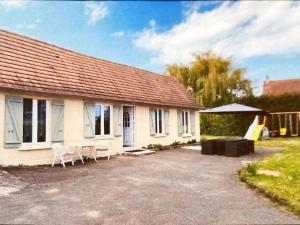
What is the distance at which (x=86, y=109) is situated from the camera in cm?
1416

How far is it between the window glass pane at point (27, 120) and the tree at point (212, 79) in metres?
20.4

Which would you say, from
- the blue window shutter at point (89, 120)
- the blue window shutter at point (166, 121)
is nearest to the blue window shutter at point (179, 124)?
the blue window shutter at point (166, 121)

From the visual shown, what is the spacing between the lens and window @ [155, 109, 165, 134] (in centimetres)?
1906

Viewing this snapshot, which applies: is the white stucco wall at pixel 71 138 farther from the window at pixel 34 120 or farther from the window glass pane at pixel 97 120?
the window glass pane at pixel 97 120

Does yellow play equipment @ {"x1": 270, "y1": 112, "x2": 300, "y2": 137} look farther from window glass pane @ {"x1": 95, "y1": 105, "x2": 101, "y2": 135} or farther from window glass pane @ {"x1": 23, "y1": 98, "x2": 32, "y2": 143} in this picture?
window glass pane @ {"x1": 23, "y1": 98, "x2": 32, "y2": 143}

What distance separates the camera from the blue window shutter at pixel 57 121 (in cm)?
1262

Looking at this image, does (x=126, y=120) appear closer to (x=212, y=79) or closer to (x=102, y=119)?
(x=102, y=119)

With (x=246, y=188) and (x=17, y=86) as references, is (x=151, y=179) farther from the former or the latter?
(x=17, y=86)

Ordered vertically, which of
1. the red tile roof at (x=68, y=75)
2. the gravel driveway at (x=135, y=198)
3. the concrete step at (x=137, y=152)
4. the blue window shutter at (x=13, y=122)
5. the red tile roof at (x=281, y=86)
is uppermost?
the red tile roof at (x=281, y=86)

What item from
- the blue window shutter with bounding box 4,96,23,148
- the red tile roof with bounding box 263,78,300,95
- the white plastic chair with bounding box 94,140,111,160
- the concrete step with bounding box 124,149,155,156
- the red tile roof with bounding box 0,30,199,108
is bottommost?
the concrete step with bounding box 124,149,155,156

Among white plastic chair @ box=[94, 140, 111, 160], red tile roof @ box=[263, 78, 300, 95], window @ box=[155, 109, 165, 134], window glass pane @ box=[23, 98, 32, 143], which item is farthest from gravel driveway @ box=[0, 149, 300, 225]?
red tile roof @ box=[263, 78, 300, 95]

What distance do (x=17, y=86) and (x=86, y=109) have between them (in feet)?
11.6

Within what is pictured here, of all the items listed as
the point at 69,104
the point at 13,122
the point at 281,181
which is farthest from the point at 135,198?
the point at 69,104

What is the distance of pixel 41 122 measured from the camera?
12.3m
